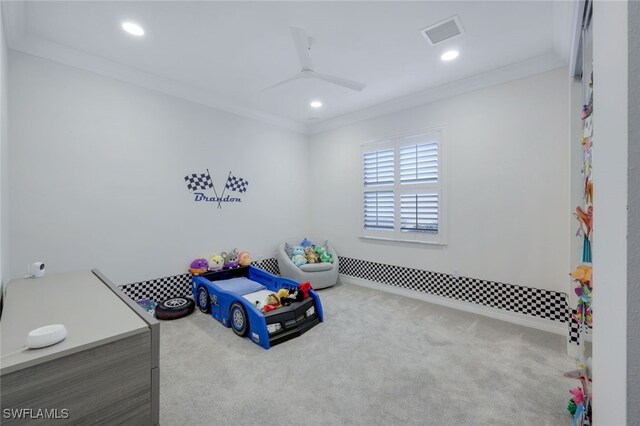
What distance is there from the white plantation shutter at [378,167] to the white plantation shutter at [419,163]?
0.20 m

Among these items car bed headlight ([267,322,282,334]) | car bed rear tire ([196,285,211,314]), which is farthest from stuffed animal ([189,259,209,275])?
car bed headlight ([267,322,282,334])

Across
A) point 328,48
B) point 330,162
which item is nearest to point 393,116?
point 330,162

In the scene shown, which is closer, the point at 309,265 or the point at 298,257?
the point at 309,265

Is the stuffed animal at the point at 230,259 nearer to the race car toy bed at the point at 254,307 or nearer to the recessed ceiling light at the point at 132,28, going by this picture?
the race car toy bed at the point at 254,307

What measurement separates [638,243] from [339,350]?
2.33 metres

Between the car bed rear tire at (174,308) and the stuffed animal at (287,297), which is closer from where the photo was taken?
the stuffed animal at (287,297)

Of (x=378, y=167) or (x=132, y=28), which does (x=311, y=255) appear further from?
(x=132, y=28)

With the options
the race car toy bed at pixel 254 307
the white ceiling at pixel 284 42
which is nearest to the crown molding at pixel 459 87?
the white ceiling at pixel 284 42

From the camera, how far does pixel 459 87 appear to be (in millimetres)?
3373

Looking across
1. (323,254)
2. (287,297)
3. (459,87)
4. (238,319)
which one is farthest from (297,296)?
(459,87)

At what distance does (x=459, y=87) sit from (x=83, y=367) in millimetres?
4123

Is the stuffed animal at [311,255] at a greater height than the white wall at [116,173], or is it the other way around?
the white wall at [116,173]

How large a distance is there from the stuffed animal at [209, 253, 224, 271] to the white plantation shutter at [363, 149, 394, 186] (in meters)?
2.52

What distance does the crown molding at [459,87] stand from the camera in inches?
111
